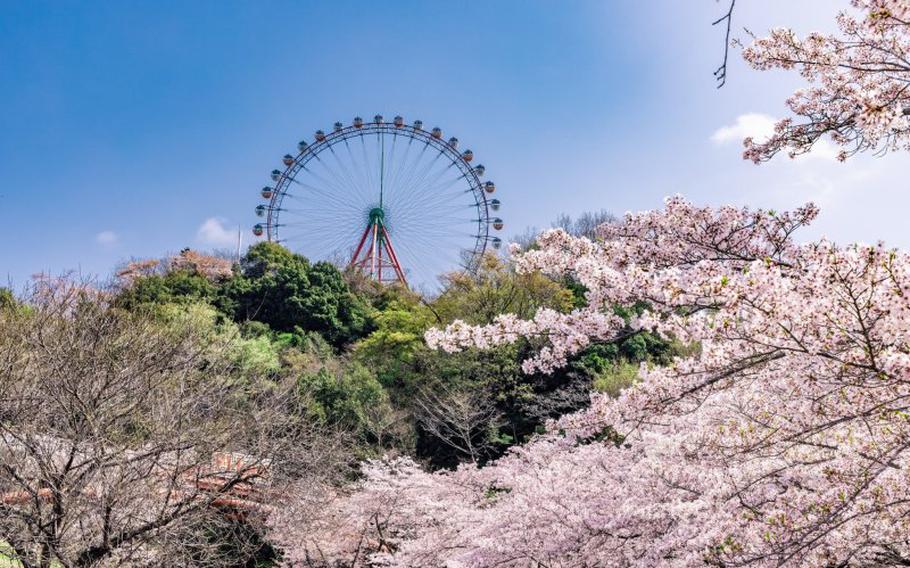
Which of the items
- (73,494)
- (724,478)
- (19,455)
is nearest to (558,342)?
(724,478)

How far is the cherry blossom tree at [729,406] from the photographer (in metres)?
2.22

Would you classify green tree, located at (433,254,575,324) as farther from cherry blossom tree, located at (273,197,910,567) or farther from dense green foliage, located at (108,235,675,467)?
cherry blossom tree, located at (273,197,910,567)

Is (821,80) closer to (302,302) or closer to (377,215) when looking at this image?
(302,302)

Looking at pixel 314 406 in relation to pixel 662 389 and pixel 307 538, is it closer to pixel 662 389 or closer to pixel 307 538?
pixel 307 538

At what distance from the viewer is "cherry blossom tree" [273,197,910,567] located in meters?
2.22

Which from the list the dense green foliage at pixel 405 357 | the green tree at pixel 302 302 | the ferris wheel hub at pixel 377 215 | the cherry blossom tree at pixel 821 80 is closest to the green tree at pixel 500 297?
the dense green foliage at pixel 405 357

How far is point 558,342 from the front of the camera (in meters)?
4.04

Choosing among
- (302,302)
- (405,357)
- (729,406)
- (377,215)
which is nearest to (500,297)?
(405,357)

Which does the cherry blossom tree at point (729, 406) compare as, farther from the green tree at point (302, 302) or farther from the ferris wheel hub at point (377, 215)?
A: the ferris wheel hub at point (377, 215)

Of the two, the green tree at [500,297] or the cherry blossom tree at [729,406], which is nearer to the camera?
the cherry blossom tree at [729,406]

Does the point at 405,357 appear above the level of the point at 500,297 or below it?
below

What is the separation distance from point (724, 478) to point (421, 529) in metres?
6.25

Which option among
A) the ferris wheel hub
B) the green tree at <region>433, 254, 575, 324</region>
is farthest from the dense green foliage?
the ferris wheel hub

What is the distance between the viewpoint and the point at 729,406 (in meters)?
4.74
